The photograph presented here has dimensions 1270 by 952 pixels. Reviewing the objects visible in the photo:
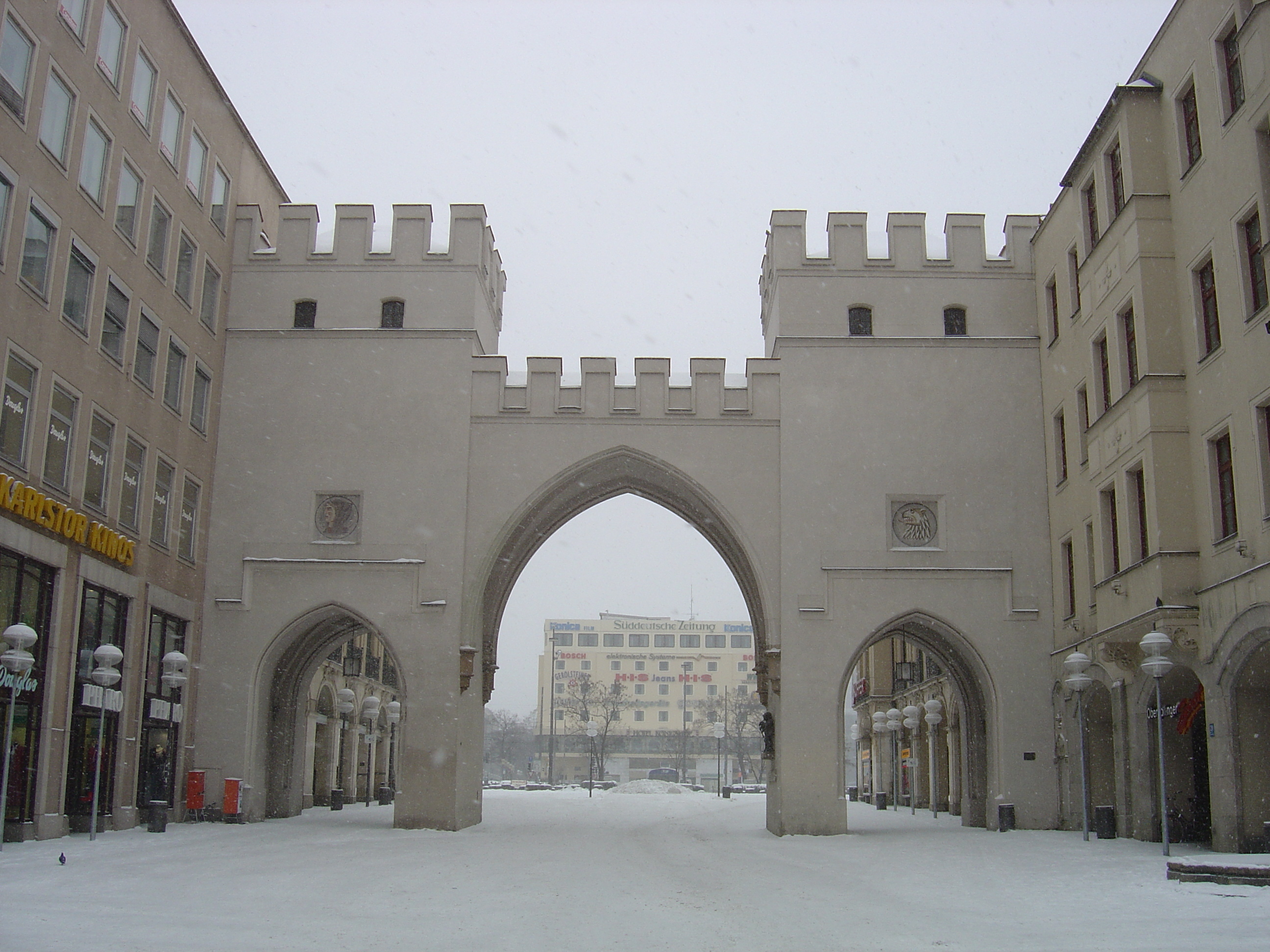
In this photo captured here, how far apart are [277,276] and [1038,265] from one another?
643 inches

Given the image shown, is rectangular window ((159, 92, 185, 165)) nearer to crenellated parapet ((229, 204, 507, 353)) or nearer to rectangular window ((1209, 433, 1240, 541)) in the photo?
crenellated parapet ((229, 204, 507, 353))

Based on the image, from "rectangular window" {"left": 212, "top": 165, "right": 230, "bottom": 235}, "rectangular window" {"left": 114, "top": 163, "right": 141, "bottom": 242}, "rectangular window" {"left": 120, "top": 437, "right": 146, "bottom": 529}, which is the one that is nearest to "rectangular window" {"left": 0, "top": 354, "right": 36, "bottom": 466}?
"rectangular window" {"left": 120, "top": 437, "right": 146, "bottom": 529}

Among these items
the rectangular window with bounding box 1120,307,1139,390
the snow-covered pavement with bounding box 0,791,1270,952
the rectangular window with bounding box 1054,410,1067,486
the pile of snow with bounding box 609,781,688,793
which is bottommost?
the pile of snow with bounding box 609,781,688,793

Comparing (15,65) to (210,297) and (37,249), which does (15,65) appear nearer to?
(37,249)

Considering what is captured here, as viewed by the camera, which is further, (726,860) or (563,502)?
Answer: (563,502)

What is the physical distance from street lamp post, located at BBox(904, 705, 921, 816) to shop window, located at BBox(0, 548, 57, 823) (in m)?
22.2

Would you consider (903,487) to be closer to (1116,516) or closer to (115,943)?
(1116,516)

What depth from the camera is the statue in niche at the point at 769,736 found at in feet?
85.0

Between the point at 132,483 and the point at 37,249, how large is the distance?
5.06 metres

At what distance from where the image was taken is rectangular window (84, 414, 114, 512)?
70.2ft

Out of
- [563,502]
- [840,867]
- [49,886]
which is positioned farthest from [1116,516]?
[49,886]

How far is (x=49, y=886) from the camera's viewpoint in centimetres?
1288

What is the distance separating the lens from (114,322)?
891 inches

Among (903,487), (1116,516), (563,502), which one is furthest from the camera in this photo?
(563,502)
